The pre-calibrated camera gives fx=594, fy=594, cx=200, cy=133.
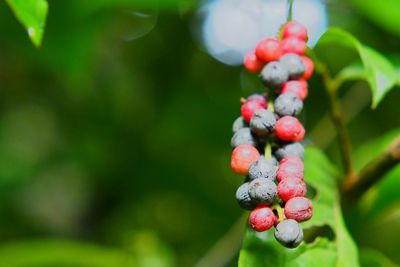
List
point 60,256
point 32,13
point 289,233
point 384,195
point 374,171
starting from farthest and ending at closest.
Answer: point 60,256
point 384,195
point 374,171
point 32,13
point 289,233

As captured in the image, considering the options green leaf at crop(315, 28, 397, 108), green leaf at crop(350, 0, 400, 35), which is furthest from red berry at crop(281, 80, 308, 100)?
green leaf at crop(350, 0, 400, 35)

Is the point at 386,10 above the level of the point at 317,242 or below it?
above

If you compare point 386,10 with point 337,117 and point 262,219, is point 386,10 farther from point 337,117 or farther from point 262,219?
point 262,219

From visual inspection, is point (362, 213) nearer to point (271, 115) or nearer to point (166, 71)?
point (271, 115)

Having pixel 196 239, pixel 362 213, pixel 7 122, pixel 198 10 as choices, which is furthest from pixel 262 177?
pixel 7 122

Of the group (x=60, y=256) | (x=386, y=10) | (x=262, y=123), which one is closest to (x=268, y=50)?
(x=262, y=123)

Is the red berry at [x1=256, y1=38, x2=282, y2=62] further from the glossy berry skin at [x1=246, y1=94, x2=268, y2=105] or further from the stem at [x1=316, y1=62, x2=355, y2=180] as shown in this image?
the stem at [x1=316, y1=62, x2=355, y2=180]

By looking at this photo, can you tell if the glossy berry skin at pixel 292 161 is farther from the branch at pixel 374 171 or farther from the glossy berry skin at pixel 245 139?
the branch at pixel 374 171
